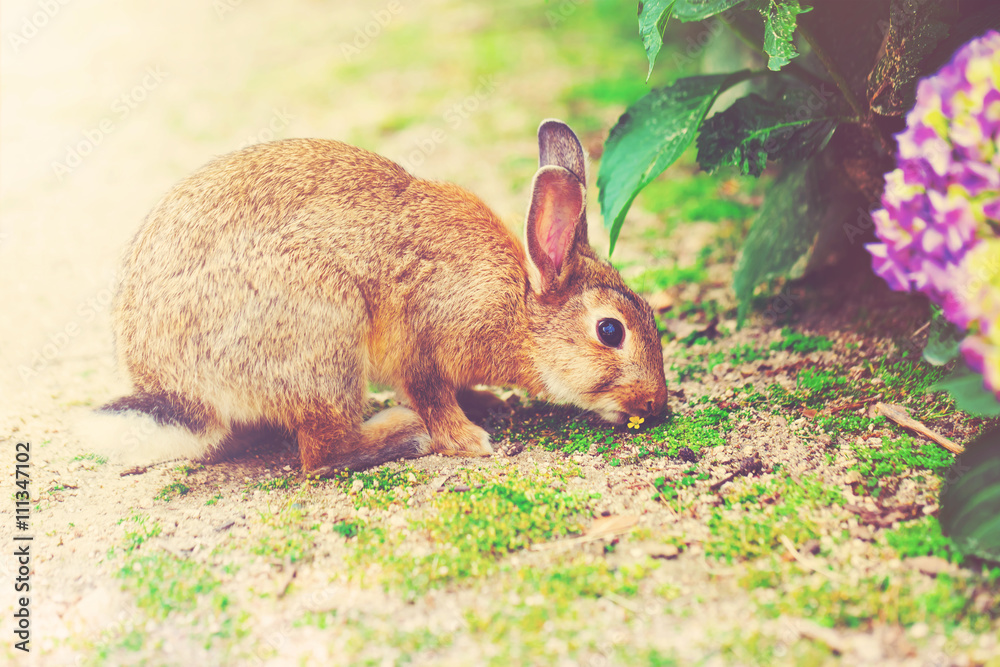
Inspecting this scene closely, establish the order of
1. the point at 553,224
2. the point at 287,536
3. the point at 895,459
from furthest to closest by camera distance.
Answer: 1. the point at 553,224
2. the point at 895,459
3. the point at 287,536

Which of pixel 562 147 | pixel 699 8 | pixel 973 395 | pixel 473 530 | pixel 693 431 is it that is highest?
pixel 699 8

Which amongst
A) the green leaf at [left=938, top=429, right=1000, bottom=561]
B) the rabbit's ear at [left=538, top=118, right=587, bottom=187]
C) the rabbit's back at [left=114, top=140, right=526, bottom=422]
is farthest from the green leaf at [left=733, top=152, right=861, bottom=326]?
the green leaf at [left=938, top=429, right=1000, bottom=561]

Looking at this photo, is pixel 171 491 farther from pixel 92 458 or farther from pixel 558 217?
pixel 558 217

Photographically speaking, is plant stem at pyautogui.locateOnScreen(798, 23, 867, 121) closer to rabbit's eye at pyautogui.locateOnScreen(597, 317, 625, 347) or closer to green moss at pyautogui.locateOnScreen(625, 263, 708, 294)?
rabbit's eye at pyautogui.locateOnScreen(597, 317, 625, 347)

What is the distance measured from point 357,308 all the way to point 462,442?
93cm

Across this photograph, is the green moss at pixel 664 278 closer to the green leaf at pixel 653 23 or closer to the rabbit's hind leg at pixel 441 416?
the rabbit's hind leg at pixel 441 416

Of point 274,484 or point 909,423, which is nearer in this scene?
point 909,423

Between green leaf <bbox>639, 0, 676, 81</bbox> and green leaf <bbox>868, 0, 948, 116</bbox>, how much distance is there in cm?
116

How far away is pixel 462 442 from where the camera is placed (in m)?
3.89

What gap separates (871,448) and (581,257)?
1.74m

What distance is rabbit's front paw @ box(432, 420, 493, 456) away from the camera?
386 cm

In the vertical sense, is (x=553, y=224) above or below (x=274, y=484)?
above

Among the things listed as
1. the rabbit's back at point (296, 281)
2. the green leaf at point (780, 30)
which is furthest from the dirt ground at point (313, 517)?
the green leaf at point (780, 30)

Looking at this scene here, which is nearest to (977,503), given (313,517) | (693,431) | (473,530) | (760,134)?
(693,431)
